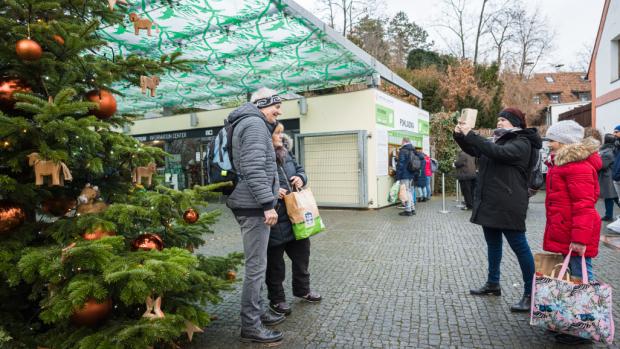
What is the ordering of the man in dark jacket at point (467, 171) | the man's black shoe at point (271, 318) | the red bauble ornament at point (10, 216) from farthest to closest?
the man in dark jacket at point (467, 171) < the man's black shoe at point (271, 318) < the red bauble ornament at point (10, 216)

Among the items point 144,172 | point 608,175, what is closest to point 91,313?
point 144,172

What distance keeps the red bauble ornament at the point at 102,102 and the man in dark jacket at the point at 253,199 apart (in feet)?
2.76

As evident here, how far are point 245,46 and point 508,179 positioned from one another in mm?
7317

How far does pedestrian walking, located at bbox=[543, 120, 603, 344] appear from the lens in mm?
3221

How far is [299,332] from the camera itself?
356 centimetres

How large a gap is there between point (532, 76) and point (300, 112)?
29135 millimetres

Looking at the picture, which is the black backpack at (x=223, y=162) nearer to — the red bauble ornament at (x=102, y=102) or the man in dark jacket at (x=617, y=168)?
the red bauble ornament at (x=102, y=102)

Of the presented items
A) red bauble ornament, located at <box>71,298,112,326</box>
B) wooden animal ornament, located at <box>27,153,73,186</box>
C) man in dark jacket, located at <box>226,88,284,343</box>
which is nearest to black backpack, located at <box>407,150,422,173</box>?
man in dark jacket, located at <box>226,88,284,343</box>

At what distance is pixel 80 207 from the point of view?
292cm

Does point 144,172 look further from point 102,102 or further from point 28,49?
point 28,49

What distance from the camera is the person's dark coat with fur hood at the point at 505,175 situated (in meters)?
3.80

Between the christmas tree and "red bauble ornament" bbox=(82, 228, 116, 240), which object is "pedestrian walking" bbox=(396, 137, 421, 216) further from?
"red bauble ornament" bbox=(82, 228, 116, 240)

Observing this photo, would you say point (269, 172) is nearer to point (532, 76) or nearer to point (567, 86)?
point (532, 76)

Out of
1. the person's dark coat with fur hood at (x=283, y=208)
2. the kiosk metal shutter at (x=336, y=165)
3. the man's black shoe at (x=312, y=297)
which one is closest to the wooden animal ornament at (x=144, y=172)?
the person's dark coat with fur hood at (x=283, y=208)
